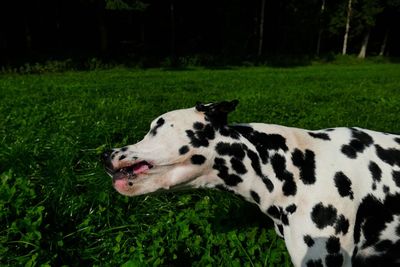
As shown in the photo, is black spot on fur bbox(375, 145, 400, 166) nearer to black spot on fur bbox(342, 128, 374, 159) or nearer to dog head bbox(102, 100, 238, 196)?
black spot on fur bbox(342, 128, 374, 159)

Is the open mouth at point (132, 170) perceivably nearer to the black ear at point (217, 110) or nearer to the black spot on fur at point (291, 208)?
the black ear at point (217, 110)

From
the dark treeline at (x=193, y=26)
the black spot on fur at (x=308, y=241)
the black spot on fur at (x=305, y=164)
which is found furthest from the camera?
the dark treeline at (x=193, y=26)

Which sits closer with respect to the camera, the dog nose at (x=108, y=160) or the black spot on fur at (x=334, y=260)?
the black spot on fur at (x=334, y=260)

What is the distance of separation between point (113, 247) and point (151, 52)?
35.2 meters

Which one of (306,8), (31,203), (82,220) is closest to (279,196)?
(82,220)

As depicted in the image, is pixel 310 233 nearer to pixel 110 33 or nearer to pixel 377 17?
pixel 110 33

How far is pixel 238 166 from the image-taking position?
362cm

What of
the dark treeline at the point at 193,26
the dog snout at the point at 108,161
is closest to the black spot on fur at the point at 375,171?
the dog snout at the point at 108,161

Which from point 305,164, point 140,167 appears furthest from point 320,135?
point 140,167

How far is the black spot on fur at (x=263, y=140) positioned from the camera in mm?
3689

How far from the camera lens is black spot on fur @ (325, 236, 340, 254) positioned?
3404 mm

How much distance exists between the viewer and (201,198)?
5289mm

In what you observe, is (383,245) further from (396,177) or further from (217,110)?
Answer: (217,110)

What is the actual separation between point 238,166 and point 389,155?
4.31 ft
